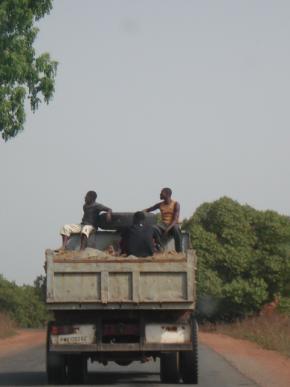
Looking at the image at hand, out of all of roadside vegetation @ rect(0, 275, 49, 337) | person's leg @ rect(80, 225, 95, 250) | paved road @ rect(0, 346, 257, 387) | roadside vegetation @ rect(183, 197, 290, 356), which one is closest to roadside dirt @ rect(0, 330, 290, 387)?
paved road @ rect(0, 346, 257, 387)

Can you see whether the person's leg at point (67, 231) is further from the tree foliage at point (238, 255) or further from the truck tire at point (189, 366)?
the tree foliage at point (238, 255)

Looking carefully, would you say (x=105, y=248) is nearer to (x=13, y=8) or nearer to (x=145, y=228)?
(x=145, y=228)

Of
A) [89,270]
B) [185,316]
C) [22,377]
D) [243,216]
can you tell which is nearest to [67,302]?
[89,270]

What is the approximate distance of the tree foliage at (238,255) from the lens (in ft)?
174

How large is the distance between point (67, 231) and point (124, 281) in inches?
92.2

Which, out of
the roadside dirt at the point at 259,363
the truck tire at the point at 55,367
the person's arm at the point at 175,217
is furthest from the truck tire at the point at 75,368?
the roadside dirt at the point at 259,363

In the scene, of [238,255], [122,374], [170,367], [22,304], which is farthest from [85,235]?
[22,304]

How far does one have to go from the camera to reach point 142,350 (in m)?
15.3

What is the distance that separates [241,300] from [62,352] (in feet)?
126

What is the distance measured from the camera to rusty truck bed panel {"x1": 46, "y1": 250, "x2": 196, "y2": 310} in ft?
48.8

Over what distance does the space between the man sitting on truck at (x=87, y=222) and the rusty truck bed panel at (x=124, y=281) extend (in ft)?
6.41

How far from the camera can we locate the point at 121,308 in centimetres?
1494

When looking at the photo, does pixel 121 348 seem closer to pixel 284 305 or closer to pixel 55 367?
pixel 55 367

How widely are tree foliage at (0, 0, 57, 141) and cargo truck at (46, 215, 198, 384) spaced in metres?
11.4
